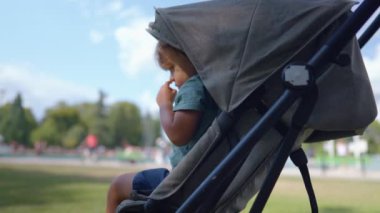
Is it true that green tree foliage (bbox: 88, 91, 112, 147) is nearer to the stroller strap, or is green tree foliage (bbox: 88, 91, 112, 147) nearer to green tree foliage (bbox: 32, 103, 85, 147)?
green tree foliage (bbox: 32, 103, 85, 147)

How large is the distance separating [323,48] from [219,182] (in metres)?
0.54

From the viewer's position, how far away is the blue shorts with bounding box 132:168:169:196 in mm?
1733

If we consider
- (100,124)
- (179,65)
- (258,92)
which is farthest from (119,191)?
(100,124)

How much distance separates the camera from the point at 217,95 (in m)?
1.54

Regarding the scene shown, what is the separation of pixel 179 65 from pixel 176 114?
24 centimetres

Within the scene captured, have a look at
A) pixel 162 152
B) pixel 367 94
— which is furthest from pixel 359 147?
pixel 367 94

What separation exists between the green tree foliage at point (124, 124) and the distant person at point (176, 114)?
60.4 m

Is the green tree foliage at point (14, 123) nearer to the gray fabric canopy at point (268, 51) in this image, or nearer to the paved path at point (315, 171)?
the paved path at point (315, 171)

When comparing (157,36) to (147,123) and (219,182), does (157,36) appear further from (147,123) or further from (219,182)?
(147,123)

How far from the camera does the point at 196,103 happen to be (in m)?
1.64

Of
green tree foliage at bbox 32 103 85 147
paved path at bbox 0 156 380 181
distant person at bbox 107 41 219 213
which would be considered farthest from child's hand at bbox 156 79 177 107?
green tree foliage at bbox 32 103 85 147

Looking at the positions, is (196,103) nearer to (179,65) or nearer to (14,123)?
(179,65)

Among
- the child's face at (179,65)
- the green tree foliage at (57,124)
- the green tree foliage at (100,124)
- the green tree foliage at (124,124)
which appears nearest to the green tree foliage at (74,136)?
the green tree foliage at (57,124)

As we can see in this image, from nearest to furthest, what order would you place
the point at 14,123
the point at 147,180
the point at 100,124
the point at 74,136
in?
the point at 147,180 → the point at 14,123 → the point at 74,136 → the point at 100,124
